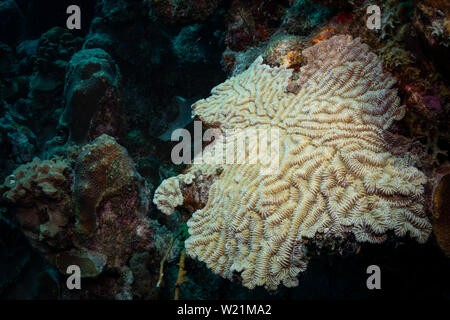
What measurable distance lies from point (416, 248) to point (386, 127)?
1.30 m

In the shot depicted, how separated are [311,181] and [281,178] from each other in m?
0.29

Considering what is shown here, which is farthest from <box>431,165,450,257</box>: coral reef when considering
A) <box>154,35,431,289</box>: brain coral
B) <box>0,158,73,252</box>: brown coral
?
<box>0,158,73,252</box>: brown coral

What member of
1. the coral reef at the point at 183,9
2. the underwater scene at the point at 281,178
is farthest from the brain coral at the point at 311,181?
the coral reef at the point at 183,9

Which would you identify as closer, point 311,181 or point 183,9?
point 311,181

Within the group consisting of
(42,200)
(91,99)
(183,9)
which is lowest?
(42,200)

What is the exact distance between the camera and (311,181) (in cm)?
230

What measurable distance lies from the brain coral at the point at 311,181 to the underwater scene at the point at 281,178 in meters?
0.01

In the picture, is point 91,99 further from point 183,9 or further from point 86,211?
point 86,211

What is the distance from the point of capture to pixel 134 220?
14.6ft

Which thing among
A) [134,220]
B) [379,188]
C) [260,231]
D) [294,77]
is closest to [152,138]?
[134,220]

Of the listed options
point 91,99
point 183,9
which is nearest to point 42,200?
point 91,99

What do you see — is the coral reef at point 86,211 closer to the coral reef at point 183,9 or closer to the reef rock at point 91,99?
the reef rock at point 91,99

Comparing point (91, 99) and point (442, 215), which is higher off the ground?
point (91, 99)

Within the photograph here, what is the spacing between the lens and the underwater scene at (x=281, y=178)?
6.93 ft
